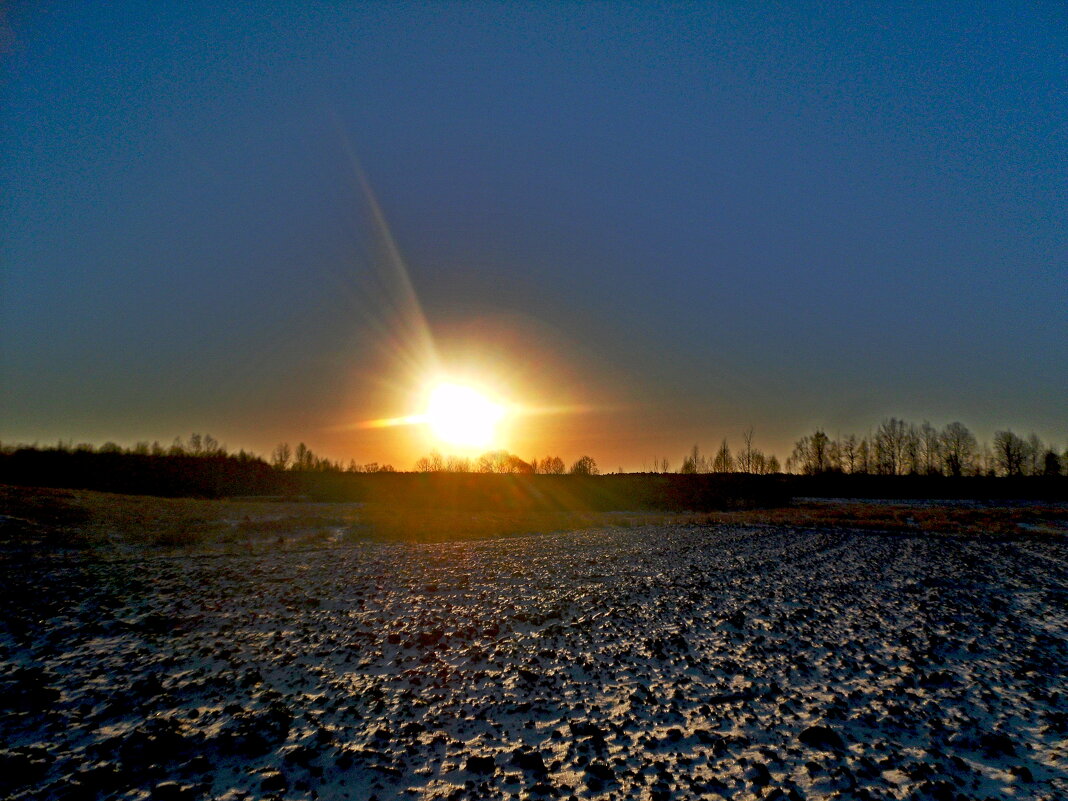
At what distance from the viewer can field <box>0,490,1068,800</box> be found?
7.81 metres

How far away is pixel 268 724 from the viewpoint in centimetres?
916

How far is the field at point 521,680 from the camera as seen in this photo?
781 cm

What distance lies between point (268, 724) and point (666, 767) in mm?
6618

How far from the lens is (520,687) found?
35.7ft

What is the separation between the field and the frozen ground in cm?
6

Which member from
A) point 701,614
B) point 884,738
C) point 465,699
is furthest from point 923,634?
point 465,699

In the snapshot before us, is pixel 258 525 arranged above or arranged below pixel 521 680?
above

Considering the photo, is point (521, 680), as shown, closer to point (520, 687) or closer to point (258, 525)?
point (520, 687)

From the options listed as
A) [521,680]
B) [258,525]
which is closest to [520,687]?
[521,680]

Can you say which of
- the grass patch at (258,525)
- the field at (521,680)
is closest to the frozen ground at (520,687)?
the field at (521,680)

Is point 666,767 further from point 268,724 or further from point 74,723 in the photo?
point 74,723

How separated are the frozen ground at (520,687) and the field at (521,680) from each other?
57 millimetres

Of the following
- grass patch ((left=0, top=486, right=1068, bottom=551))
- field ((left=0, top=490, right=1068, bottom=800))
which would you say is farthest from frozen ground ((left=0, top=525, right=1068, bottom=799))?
grass patch ((left=0, top=486, right=1068, bottom=551))

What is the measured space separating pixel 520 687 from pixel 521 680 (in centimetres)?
34
